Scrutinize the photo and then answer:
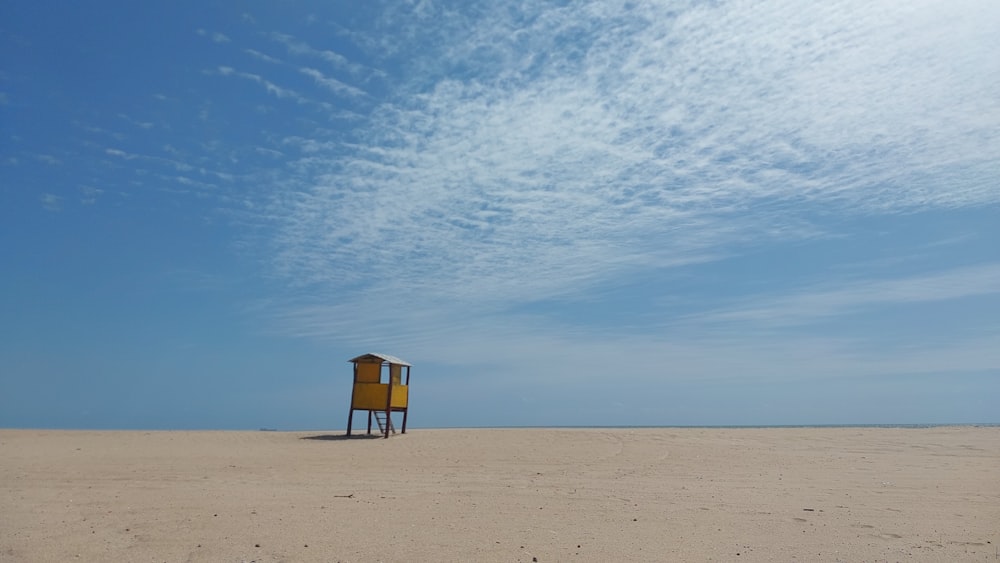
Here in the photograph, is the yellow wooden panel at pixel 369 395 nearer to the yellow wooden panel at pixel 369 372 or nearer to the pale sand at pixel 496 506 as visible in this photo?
the yellow wooden panel at pixel 369 372

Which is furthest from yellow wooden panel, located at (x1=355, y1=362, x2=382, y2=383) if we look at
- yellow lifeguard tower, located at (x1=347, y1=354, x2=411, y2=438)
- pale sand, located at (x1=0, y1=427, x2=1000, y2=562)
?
pale sand, located at (x1=0, y1=427, x2=1000, y2=562)

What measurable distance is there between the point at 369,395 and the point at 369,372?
923 millimetres

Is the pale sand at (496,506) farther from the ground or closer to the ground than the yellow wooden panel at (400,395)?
closer to the ground

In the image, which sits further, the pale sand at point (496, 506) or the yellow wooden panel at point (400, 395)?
the yellow wooden panel at point (400, 395)

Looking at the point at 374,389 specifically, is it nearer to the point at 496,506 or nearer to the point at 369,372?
the point at 369,372

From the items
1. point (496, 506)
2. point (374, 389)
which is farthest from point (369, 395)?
point (496, 506)

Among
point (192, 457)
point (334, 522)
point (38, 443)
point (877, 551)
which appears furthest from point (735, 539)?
point (38, 443)

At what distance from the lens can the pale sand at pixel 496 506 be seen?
7.61 metres

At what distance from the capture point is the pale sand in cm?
761

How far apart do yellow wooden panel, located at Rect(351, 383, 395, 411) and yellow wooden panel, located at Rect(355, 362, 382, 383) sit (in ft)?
0.69

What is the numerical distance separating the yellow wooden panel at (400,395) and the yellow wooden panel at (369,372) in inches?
31.6

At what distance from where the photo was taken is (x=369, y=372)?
2781 cm

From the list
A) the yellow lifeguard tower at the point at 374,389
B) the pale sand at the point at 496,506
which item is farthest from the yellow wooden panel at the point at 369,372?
the pale sand at the point at 496,506

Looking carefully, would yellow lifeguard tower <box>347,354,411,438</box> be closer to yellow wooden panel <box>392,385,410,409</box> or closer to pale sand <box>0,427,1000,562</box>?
yellow wooden panel <box>392,385,410,409</box>
